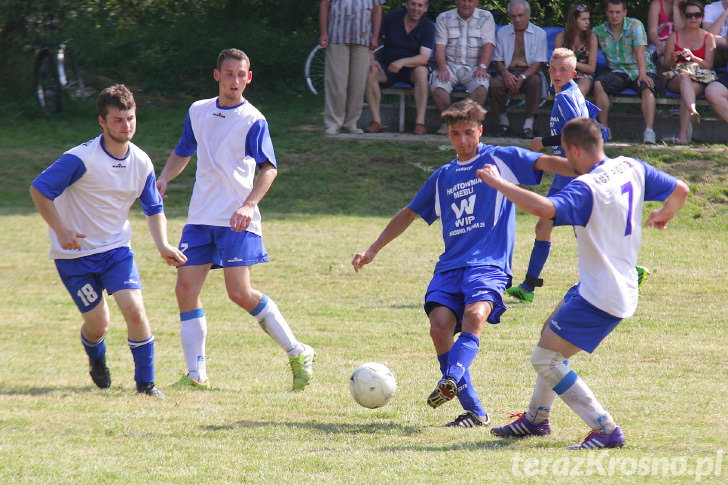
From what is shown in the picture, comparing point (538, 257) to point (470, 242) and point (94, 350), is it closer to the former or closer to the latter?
point (470, 242)

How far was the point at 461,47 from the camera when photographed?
44.2 ft

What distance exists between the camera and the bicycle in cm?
1638

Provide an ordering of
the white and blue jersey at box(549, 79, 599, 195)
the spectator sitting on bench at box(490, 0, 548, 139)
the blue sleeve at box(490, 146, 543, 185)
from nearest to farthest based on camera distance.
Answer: the blue sleeve at box(490, 146, 543, 185)
the white and blue jersey at box(549, 79, 599, 195)
the spectator sitting on bench at box(490, 0, 548, 139)

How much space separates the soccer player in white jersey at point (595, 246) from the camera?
4.23m

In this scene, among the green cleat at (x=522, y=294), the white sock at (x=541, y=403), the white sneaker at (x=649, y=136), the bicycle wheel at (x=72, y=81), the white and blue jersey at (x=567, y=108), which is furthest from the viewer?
the bicycle wheel at (x=72, y=81)

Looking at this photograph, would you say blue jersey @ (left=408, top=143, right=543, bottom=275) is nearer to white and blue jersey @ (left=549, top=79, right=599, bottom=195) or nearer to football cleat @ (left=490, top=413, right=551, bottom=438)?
football cleat @ (left=490, top=413, right=551, bottom=438)

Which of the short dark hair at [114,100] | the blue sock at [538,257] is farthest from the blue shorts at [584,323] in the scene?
the blue sock at [538,257]

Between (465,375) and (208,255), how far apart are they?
198 centimetres

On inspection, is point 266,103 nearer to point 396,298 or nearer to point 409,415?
point 396,298

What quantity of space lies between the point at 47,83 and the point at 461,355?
561 inches

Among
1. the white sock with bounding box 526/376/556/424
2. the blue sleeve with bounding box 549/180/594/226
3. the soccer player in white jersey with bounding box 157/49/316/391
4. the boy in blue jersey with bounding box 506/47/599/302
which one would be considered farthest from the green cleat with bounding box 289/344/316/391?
the boy in blue jersey with bounding box 506/47/599/302

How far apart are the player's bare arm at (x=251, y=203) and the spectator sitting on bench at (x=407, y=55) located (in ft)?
26.8

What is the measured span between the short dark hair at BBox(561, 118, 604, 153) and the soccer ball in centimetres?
170

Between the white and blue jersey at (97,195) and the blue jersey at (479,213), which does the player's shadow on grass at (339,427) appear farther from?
the white and blue jersey at (97,195)
